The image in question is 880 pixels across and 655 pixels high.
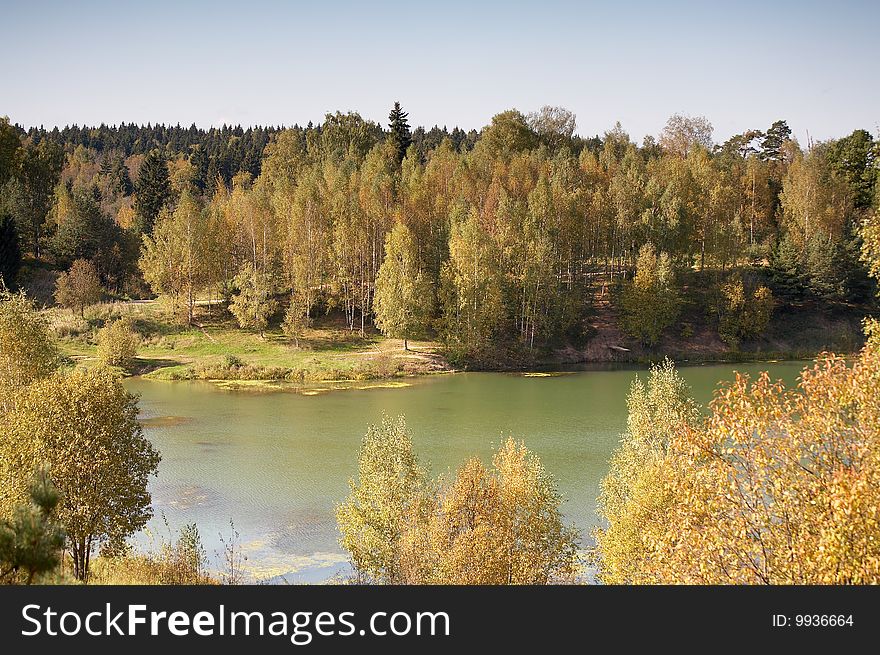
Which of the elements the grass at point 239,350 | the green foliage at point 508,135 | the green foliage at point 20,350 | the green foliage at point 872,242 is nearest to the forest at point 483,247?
the grass at point 239,350

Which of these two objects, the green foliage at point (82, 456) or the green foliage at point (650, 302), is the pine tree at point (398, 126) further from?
the green foliage at point (82, 456)

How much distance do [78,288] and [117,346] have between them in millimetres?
12666

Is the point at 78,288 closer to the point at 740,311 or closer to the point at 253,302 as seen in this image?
the point at 253,302

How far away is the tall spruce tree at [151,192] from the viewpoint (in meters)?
96.9

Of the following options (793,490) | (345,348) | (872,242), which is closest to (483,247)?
(345,348)

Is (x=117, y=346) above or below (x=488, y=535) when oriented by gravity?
above

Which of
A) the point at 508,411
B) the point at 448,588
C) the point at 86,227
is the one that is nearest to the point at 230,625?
the point at 448,588

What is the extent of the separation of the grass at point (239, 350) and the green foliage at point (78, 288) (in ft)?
3.27

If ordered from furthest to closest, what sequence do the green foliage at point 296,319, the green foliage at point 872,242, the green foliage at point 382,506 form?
the green foliage at point 296,319
the green foliage at point 382,506
the green foliage at point 872,242

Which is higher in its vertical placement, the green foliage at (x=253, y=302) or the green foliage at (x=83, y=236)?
the green foliage at (x=83, y=236)

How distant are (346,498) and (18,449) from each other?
47.4ft

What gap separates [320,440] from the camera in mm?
43969

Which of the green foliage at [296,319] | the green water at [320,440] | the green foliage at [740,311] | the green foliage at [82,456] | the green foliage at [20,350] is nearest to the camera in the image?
the green foliage at [82,456]

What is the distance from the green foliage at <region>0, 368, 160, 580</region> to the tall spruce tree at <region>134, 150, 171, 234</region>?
76.4 metres
